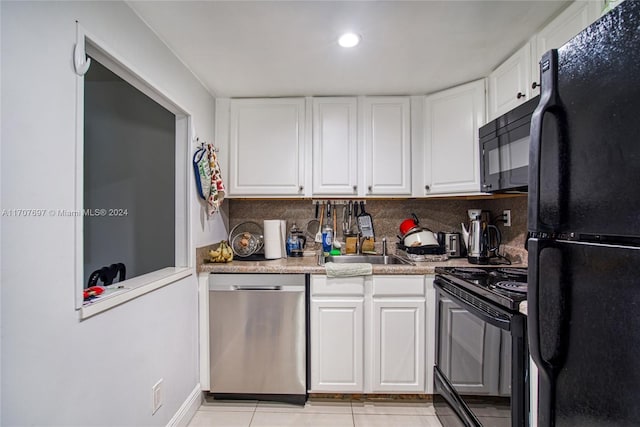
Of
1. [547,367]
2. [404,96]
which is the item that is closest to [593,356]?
[547,367]

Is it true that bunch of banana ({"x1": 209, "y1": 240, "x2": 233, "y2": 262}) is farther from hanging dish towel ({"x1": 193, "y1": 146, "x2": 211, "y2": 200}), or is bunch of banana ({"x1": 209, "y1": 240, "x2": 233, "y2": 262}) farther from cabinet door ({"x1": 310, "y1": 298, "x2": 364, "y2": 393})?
cabinet door ({"x1": 310, "y1": 298, "x2": 364, "y2": 393})

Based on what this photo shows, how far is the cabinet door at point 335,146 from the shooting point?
225 centimetres

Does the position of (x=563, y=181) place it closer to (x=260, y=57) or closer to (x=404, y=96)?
(x=260, y=57)

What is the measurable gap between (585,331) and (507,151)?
3.87 feet

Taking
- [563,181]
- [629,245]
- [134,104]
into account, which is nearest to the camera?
[629,245]

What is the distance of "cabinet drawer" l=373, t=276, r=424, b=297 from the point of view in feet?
6.24

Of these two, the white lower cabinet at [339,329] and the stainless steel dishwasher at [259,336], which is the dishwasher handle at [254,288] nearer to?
the stainless steel dishwasher at [259,336]

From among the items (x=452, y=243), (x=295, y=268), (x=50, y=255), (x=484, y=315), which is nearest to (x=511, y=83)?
(x=452, y=243)

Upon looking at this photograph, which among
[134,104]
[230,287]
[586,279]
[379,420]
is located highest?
[134,104]

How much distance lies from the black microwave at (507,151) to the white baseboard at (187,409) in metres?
2.15

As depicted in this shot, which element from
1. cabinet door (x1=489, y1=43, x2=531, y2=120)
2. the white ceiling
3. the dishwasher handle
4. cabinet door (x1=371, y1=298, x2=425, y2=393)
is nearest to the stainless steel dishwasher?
the dishwasher handle

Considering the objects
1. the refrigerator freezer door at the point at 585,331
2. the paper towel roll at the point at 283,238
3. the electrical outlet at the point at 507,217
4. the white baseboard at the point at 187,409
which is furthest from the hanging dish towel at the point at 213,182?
the electrical outlet at the point at 507,217

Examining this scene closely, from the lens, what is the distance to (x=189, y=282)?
182 centimetres

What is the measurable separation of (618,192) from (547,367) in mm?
412
